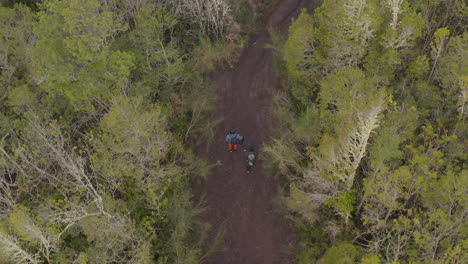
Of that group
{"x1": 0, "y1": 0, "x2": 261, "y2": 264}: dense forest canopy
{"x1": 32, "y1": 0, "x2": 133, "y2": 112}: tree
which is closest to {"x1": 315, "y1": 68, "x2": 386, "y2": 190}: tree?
{"x1": 0, "y1": 0, "x2": 261, "y2": 264}: dense forest canopy

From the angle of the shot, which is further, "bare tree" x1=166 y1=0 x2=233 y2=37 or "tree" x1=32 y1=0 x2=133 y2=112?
"bare tree" x1=166 y1=0 x2=233 y2=37

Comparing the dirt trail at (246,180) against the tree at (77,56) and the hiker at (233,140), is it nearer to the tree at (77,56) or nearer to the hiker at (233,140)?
the hiker at (233,140)

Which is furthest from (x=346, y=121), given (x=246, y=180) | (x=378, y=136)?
(x=246, y=180)

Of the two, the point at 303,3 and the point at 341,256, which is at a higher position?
the point at 303,3

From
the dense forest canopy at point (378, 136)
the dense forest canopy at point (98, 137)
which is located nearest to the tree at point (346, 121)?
the dense forest canopy at point (378, 136)

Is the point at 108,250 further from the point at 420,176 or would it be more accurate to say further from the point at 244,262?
the point at 420,176

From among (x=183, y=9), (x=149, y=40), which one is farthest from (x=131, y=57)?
(x=183, y=9)

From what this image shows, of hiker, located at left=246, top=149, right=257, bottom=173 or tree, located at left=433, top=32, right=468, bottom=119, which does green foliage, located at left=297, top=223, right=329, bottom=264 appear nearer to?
hiker, located at left=246, top=149, right=257, bottom=173
